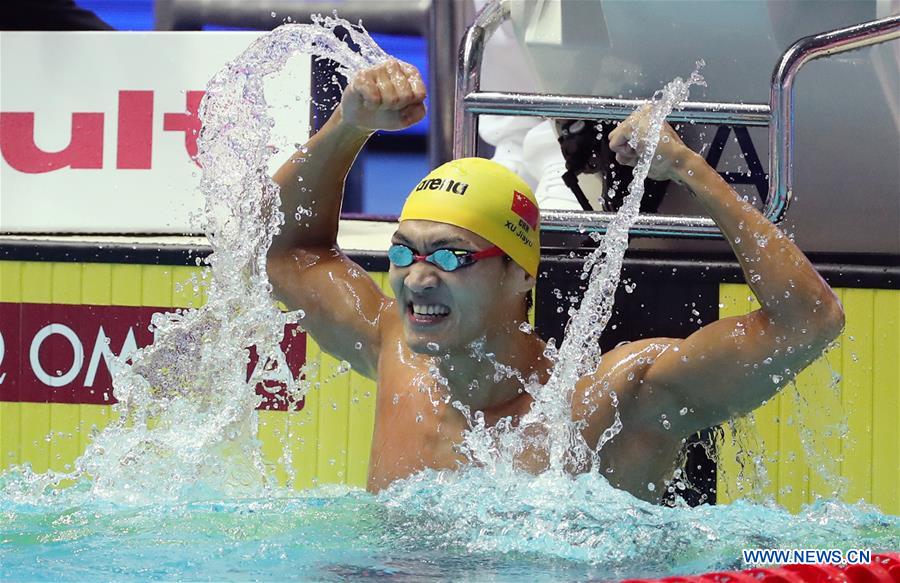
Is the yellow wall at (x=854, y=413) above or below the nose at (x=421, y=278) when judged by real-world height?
below

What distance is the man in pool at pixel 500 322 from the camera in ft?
6.97

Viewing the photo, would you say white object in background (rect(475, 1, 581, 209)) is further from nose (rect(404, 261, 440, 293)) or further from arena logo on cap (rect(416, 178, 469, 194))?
nose (rect(404, 261, 440, 293))

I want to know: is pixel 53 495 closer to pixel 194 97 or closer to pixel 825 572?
pixel 194 97

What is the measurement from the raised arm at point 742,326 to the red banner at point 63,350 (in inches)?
49.4

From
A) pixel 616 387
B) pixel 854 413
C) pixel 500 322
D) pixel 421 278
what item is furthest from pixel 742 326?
pixel 854 413

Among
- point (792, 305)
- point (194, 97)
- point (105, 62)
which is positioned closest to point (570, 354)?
point (792, 305)

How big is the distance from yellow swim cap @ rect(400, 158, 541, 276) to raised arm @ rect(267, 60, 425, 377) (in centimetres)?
26

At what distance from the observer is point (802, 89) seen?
3.17 meters

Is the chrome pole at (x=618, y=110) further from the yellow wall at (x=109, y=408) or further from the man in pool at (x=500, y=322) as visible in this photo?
the yellow wall at (x=109, y=408)

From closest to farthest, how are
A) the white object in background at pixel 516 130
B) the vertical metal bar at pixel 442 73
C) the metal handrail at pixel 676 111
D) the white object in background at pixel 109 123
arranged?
the metal handrail at pixel 676 111 < the white object in background at pixel 109 123 < the white object in background at pixel 516 130 < the vertical metal bar at pixel 442 73

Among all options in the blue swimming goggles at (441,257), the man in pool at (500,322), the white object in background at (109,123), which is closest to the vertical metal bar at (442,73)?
the white object in background at (109,123)

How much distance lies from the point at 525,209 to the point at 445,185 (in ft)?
0.56

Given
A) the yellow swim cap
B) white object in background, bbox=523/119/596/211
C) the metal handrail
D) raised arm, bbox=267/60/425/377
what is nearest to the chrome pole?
the metal handrail

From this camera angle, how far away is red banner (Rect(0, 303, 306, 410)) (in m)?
3.21
